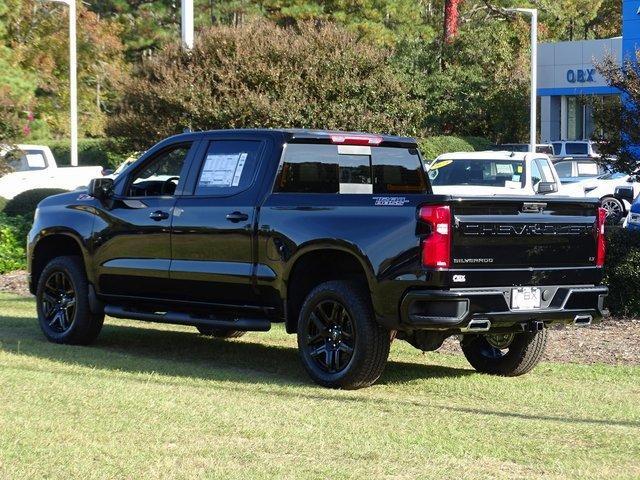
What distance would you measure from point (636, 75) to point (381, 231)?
23.5ft

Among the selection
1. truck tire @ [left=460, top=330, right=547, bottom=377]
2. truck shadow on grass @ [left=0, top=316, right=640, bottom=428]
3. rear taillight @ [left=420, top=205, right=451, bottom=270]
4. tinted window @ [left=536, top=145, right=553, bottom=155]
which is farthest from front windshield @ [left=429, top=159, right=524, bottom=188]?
tinted window @ [left=536, top=145, right=553, bottom=155]

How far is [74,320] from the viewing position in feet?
38.5

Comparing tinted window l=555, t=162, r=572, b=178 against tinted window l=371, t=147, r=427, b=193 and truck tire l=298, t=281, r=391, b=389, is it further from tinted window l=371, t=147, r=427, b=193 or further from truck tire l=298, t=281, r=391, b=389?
truck tire l=298, t=281, r=391, b=389

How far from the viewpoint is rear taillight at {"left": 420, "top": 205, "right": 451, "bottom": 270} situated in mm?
9008

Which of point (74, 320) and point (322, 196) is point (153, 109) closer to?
point (74, 320)

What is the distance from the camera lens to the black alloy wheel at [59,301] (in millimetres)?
11898

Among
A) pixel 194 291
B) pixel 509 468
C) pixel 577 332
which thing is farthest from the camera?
pixel 577 332

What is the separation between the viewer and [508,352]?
10672 mm

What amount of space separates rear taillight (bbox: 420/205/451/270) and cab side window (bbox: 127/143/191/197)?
2.86 m

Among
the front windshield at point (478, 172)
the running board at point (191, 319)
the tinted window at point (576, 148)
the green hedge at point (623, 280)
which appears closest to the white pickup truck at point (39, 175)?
the front windshield at point (478, 172)

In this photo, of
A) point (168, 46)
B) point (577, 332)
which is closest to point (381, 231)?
point (577, 332)

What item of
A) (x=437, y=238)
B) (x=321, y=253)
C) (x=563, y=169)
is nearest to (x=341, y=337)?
(x=321, y=253)

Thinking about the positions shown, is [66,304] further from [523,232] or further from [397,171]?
[523,232]

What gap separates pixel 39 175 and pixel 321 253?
2021 centimetres
